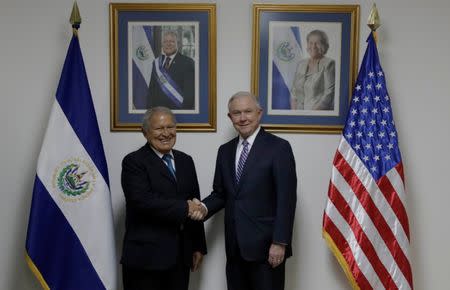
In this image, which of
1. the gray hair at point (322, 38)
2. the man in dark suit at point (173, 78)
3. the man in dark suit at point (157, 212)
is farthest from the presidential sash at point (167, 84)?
the gray hair at point (322, 38)

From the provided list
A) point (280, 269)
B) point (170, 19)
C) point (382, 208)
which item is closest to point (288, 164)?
point (280, 269)

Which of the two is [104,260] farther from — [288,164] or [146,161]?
[288,164]

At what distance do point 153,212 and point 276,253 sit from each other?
57cm

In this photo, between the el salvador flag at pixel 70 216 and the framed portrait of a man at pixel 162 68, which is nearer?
the el salvador flag at pixel 70 216

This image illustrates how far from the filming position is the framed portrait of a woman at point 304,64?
227cm

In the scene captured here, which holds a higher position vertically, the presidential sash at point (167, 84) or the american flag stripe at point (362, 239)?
the presidential sash at point (167, 84)

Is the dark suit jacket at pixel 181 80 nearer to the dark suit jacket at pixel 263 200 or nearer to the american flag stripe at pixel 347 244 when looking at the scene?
the dark suit jacket at pixel 263 200

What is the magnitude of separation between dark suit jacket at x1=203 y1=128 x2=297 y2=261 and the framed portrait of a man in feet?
1.72

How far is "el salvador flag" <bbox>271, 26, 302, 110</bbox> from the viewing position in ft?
7.49

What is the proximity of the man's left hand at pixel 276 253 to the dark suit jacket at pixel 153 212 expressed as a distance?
404 millimetres

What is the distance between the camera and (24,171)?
235cm

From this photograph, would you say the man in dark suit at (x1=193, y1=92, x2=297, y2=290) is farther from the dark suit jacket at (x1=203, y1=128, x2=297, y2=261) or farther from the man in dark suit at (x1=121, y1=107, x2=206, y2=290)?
the man in dark suit at (x1=121, y1=107, x2=206, y2=290)

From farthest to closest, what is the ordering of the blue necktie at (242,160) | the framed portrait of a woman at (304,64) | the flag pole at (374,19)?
the framed portrait of a woman at (304,64)
the flag pole at (374,19)
the blue necktie at (242,160)

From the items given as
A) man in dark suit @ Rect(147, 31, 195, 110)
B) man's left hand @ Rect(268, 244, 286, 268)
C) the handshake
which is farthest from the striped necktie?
man's left hand @ Rect(268, 244, 286, 268)
